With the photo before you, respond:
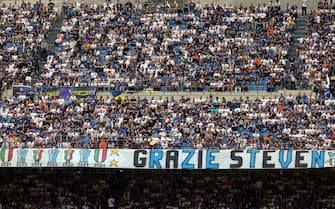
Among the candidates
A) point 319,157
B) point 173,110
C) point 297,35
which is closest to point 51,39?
point 173,110

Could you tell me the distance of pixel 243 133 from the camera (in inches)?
1822

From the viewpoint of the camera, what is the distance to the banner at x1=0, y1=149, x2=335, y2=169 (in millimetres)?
44156

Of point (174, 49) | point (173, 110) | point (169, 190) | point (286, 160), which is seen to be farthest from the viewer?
point (174, 49)

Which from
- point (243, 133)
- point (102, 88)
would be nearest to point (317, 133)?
point (243, 133)

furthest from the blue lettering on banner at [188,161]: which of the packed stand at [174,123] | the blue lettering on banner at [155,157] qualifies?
the blue lettering on banner at [155,157]

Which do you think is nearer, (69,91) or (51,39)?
(69,91)

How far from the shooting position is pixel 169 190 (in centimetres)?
4728

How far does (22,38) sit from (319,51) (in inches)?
625

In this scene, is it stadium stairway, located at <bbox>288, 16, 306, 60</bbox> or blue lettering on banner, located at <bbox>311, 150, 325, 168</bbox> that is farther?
stadium stairway, located at <bbox>288, 16, 306, 60</bbox>

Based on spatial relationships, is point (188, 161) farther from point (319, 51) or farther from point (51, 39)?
point (51, 39)

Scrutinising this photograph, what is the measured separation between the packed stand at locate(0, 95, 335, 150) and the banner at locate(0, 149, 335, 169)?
2.61ft

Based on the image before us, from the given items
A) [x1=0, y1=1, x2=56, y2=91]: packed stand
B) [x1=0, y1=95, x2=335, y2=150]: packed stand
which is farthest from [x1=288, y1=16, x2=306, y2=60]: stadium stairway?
[x1=0, y1=1, x2=56, y2=91]: packed stand

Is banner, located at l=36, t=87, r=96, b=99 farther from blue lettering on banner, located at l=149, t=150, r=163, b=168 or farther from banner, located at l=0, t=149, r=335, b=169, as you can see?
blue lettering on banner, located at l=149, t=150, r=163, b=168

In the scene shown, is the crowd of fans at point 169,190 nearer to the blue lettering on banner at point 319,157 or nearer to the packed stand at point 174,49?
the blue lettering on banner at point 319,157
